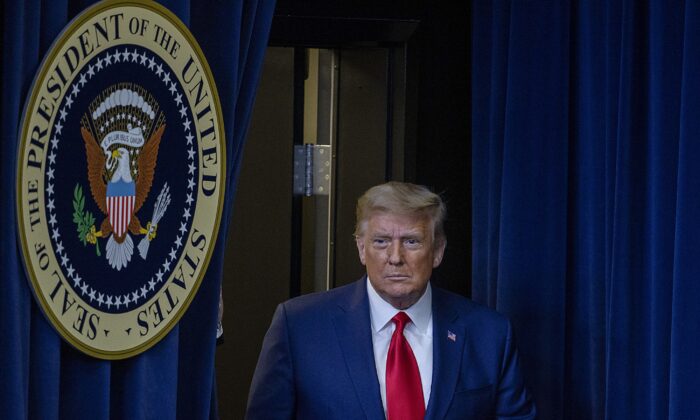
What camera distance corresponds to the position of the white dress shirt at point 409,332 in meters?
2.86

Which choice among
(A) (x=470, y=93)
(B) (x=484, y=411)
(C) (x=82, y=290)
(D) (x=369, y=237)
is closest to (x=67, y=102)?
(C) (x=82, y=290)

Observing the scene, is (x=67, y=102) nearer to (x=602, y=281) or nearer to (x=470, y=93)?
(x=602, y=281)

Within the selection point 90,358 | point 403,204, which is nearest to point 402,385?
point 403,204

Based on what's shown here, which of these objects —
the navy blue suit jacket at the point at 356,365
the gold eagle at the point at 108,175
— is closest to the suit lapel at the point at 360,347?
the navy blue suit jacket at the point at 356,365

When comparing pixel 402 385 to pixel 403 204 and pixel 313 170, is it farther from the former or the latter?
pixel 313 170

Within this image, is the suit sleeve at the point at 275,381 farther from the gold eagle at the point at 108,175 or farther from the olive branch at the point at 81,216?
the olive branch at the point at 81,216

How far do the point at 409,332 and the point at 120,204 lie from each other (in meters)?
1.04

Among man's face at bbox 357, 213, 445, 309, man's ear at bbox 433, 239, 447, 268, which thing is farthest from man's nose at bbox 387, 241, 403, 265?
man's ear at bbox 433, 239, 447, 268

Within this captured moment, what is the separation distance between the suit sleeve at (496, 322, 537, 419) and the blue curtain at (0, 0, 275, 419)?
828 millimetres

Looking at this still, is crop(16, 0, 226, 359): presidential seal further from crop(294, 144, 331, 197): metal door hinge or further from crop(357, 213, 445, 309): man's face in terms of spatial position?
crop(294, 144, 331, 197): metal door hinge

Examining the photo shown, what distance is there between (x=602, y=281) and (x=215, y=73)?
1341 millimetres

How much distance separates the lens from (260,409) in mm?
2762

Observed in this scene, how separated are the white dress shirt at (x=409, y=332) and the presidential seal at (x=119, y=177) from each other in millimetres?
693

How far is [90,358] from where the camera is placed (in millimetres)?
2031
